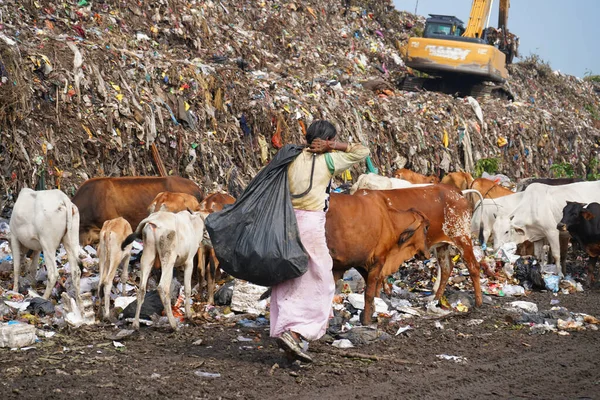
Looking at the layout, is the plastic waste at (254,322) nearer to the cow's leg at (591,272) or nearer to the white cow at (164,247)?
the white cow at (164,247)

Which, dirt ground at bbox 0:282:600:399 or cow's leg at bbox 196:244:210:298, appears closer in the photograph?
dirt ground at bbox 0:282:600:399

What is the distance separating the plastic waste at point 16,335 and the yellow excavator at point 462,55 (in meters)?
18.6

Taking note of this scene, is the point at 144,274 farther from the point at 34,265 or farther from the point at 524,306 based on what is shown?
the point at 524,306

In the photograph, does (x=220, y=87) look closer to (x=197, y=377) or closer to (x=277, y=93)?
(x=277, y=93)

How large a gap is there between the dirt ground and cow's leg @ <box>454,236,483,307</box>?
4.75ft

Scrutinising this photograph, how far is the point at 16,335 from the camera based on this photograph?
6.71 m

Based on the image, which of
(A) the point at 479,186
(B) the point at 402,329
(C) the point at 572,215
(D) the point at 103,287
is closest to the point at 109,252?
(D) the point at 103,287

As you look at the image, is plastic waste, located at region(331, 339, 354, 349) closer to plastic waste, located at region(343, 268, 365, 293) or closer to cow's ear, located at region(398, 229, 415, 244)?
cow's ear, located at region(398, 229, 415, 244)

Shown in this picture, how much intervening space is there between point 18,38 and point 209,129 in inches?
139

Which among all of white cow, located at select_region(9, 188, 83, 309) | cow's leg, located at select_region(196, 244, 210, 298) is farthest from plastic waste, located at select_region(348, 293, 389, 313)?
white cow, located at select_region(9, 188, 83, 309)

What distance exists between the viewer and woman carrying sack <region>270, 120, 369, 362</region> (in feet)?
20.1

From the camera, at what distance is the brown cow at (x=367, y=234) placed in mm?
7945

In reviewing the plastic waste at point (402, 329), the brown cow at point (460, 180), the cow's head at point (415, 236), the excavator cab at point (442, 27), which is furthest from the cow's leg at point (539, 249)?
the excavator cab at point (442, 27)

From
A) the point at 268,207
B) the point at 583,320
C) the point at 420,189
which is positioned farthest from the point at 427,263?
the point at 268,207
